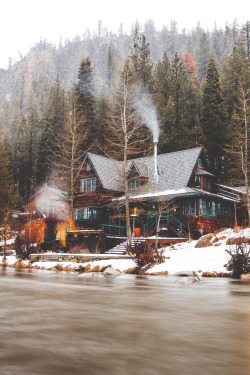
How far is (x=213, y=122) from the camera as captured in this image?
49.7 meters

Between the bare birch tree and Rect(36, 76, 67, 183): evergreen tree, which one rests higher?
Rect(36, 76, 67, 183): evergreen tree

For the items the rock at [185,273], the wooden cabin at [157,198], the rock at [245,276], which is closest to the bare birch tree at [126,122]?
the wooden cabin at [157,198]

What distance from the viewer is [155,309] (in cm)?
605

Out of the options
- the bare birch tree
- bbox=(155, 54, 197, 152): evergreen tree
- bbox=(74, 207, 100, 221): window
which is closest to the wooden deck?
the bare birch tree

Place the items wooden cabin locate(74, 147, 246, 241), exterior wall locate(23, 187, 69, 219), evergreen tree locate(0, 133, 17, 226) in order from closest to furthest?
wooden cabin locate(74, 147, 246, 241) → evergreen tree locate(0, 133, 17, 226) → exterior wall locate(23, 187, 69, 219)

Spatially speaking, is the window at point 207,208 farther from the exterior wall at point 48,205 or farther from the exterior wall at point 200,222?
the exterior wall at point 48,205

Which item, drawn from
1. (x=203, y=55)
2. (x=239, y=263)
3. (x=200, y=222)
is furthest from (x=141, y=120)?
(x=203, y=55)

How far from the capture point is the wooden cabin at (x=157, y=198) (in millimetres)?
30938

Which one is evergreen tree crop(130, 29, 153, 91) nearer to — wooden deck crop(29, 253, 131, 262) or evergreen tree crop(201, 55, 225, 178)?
evergreen tree crop(201, 55, 225, 178)

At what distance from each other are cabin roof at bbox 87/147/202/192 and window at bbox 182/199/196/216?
5.01 ft

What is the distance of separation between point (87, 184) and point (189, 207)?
11.8 meters

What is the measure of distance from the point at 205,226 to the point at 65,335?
1139 inches

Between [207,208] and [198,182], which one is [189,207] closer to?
[207,208]

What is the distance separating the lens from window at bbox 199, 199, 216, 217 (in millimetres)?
31422
